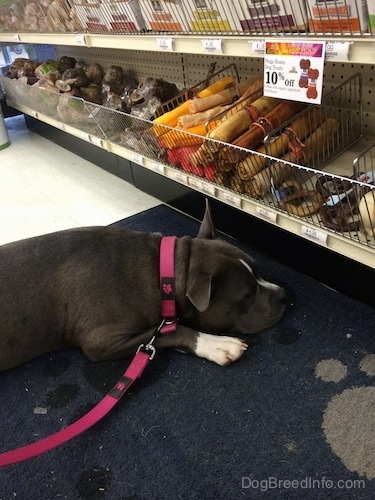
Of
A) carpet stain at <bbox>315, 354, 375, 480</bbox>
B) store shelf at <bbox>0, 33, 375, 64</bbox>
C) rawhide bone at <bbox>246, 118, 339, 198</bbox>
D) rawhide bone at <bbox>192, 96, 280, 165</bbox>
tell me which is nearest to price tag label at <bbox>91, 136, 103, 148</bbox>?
store shelf at <bbox>0, 33, 375, 64</bbox>

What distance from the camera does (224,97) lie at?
1968mm

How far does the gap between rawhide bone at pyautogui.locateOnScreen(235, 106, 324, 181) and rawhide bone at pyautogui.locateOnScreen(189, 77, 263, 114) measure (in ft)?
1.05

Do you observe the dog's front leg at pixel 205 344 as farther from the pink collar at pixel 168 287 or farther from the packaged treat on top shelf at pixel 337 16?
the packaged treat on top shelf at pixel 337 16

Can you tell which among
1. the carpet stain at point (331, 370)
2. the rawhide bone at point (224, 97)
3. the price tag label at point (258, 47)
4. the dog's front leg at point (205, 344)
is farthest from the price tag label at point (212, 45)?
the carpet stain at point (331, 370)

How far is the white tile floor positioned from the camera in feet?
8.38

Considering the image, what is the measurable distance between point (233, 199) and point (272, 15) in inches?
24.8

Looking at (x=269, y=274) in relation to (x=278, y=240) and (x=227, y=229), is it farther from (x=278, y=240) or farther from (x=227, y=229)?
(x=227, y=229)

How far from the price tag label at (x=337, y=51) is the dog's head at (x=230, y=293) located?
640mm

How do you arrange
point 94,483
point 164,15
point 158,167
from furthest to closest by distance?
point 158,167 → point 164,15 → point 94,483

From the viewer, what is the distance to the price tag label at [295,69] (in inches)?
46.9

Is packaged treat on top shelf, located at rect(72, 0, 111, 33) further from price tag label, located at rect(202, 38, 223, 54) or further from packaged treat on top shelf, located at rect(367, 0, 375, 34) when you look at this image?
packaged treat on top shelf, located at rect(367, 0, 375, 34)

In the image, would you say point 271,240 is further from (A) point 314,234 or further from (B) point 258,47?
(B) point 258,47

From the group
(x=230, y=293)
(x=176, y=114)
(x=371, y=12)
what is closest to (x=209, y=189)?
(x=176, y=114)

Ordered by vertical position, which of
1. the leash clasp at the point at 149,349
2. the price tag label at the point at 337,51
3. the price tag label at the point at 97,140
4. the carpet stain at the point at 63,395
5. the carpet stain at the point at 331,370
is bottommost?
the carpet stain at the point at 63,395
